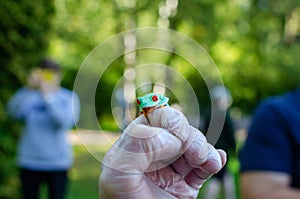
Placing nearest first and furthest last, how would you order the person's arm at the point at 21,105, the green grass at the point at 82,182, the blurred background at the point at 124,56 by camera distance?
the blurred background at the point at 124,56 < the person's arm at the point at 21,105 < the green grass at the point at 82,182

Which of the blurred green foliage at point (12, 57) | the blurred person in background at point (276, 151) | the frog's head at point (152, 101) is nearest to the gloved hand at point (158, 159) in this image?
the frog's head at point (152, 101)

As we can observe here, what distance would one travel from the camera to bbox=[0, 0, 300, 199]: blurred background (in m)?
2.54

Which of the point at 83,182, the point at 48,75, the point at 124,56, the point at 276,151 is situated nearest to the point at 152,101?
the point at 124,56

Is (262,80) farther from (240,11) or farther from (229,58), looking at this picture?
(240,11)

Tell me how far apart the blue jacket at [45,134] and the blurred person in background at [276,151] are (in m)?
1.99

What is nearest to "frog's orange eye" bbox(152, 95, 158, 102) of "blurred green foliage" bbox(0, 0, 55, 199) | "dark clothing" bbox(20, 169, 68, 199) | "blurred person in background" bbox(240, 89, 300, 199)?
"blurred person in background" bbox(240, 89, 300, 199)

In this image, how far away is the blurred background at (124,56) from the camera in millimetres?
2543

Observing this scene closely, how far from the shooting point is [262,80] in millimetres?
13625

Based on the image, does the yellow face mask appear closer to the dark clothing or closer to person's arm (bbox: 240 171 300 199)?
the dark clothing

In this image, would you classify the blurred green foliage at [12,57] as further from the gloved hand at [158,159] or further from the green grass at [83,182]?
the gloved hand at [158,159]

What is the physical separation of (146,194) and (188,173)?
0.08 m

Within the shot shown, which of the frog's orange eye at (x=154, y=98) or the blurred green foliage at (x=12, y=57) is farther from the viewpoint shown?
the blurred green foliage at (x=12, y=57)

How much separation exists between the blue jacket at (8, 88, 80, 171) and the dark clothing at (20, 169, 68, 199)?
5 centimetres

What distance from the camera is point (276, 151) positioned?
2234 mm
